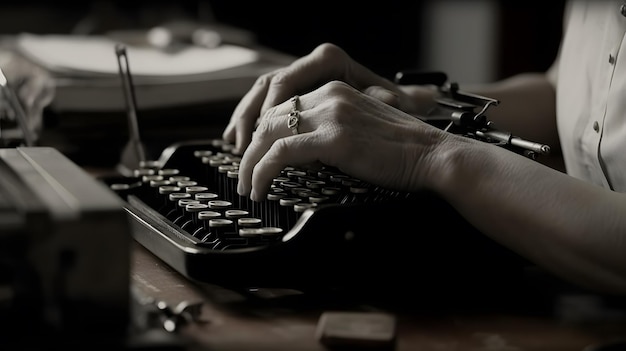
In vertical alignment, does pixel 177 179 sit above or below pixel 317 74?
below

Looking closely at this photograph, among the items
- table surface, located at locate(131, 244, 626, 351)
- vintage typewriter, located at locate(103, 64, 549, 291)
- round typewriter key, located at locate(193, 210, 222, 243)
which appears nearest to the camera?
table surface, located at locate(131, 244, 626, 351)

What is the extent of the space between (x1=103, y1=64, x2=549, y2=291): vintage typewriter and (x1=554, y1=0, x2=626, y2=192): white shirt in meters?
0.21

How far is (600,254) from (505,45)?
11.4 ft

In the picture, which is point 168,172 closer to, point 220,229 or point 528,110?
point 220,229

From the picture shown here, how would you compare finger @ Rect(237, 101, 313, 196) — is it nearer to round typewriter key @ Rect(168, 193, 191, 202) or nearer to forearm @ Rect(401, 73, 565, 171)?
round typewriter key @ Rect(168, 193, 191, 202)

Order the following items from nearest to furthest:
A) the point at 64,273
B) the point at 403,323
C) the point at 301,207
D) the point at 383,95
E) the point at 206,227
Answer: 1. the point at 64,273
2. the point at 403,323
3. the point at 301,207
4. the point at 206,227
5. the point at 383,95

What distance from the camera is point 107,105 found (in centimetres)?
177

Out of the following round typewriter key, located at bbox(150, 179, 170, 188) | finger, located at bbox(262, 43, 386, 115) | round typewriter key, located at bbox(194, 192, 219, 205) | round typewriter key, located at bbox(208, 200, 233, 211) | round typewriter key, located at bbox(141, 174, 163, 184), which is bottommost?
round typewriter key, located at bbox(141, 174, 163, 184)

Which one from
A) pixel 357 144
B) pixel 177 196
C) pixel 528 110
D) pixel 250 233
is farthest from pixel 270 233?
pixel 528 110

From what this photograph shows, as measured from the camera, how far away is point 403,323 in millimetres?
926

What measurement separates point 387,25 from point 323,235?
3.60 metres

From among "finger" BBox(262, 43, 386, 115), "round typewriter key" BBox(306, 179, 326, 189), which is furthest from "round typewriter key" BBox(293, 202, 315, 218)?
"finger" BBox(262, 43, 386, 115)

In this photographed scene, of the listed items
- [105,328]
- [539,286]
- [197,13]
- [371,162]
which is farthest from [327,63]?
[197,13]

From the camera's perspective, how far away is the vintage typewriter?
976 mm
